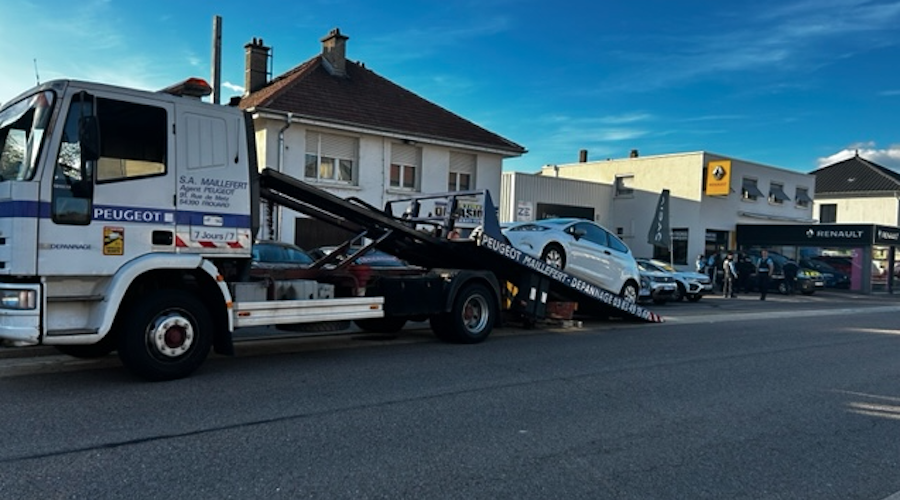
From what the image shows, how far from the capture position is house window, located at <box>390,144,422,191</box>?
23.3 metres

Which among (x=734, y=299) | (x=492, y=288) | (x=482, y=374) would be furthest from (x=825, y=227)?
(x=482, y=374)

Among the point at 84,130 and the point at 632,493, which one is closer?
the point at 632,493

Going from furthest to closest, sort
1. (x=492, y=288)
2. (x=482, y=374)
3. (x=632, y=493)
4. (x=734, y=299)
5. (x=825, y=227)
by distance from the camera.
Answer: (x=825, y=227), (x=734, y=299), (x=492, y=288), (x=482, y=374), (x=632, y=493)

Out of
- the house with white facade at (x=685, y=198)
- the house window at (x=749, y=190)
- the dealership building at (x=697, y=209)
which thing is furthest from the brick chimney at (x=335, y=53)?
the house window at (x=749, y=190)

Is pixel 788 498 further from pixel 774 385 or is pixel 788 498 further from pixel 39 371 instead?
pixel 39 371

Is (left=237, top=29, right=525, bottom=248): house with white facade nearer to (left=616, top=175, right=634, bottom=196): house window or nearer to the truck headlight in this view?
(left=616, top=175, right=634, bottom=196): house window

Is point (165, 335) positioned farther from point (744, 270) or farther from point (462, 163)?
point (744, 270)

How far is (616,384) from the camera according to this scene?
738 cm

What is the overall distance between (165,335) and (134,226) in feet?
3.59

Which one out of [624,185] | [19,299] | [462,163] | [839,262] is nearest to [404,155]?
[462,163]

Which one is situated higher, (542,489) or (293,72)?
(293,72)

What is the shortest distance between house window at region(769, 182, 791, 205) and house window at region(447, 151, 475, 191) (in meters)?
20.3

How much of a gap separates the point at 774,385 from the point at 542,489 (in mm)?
4737

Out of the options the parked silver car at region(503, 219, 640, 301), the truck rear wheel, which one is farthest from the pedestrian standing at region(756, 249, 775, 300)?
the truck rear wheel
